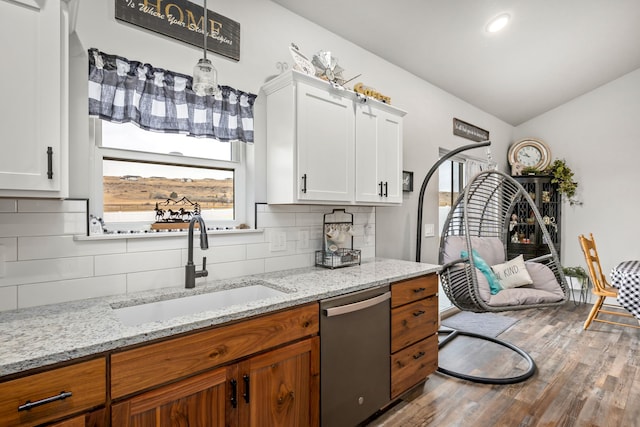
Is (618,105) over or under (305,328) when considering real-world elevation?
over

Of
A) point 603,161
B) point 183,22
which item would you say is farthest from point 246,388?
point 603,161

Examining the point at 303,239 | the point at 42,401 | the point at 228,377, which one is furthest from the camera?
the point at 303,239

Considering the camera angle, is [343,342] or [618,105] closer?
[343,342]

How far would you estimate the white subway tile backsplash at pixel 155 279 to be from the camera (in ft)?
5.55

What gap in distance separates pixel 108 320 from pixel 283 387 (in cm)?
77

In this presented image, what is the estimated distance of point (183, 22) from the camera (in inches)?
74.3

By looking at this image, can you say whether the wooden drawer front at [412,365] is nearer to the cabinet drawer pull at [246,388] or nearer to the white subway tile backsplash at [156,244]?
the cabinet drawer pull at [246,388]

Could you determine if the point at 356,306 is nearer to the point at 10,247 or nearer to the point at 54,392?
the point at 54,392

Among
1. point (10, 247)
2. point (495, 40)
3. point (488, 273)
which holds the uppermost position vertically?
point (495, 40)

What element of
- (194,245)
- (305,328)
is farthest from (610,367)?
(194,245)

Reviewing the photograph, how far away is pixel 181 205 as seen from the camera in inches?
78.4

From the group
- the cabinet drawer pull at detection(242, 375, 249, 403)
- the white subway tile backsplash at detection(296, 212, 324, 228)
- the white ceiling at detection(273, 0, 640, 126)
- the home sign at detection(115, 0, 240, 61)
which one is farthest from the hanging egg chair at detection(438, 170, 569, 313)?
the home sign at detection(115, 0, 240, 61)

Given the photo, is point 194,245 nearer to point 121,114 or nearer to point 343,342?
point 121,114

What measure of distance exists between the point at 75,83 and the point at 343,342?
1793 millimetres
